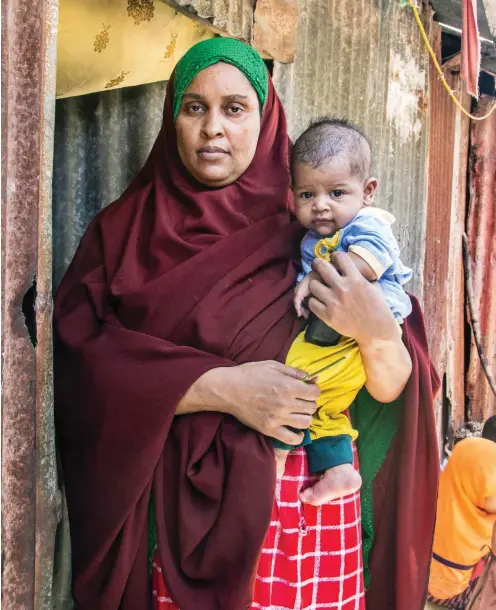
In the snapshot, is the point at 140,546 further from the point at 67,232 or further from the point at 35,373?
the point at 67,232

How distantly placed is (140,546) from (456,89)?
4.29m

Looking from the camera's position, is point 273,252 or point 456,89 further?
point 456,89

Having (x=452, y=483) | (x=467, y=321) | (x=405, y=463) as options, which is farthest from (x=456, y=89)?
(x=405, y=463)

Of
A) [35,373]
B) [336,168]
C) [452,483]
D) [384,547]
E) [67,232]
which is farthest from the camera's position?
[452,483]

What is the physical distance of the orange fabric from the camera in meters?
3.46

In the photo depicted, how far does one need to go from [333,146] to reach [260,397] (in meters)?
0.67

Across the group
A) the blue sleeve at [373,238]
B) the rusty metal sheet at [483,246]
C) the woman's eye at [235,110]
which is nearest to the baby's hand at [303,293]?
the blue sleeve at [373,238]

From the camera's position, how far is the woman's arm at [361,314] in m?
1.66

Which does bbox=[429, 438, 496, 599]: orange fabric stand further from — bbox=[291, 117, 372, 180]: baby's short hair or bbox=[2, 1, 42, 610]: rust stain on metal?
bbox=[2, 1, 42, 610]: rust stain on metal

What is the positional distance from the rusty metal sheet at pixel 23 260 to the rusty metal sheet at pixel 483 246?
4389 mm

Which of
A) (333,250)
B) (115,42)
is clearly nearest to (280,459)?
(333,250)

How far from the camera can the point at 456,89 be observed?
5008mm

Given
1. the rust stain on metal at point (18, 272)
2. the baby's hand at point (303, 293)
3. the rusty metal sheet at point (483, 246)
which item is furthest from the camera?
the rusty metal sheet at point (483, 246)

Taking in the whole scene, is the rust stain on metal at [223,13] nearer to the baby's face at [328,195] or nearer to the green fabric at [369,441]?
the baby's face at [328,195]
